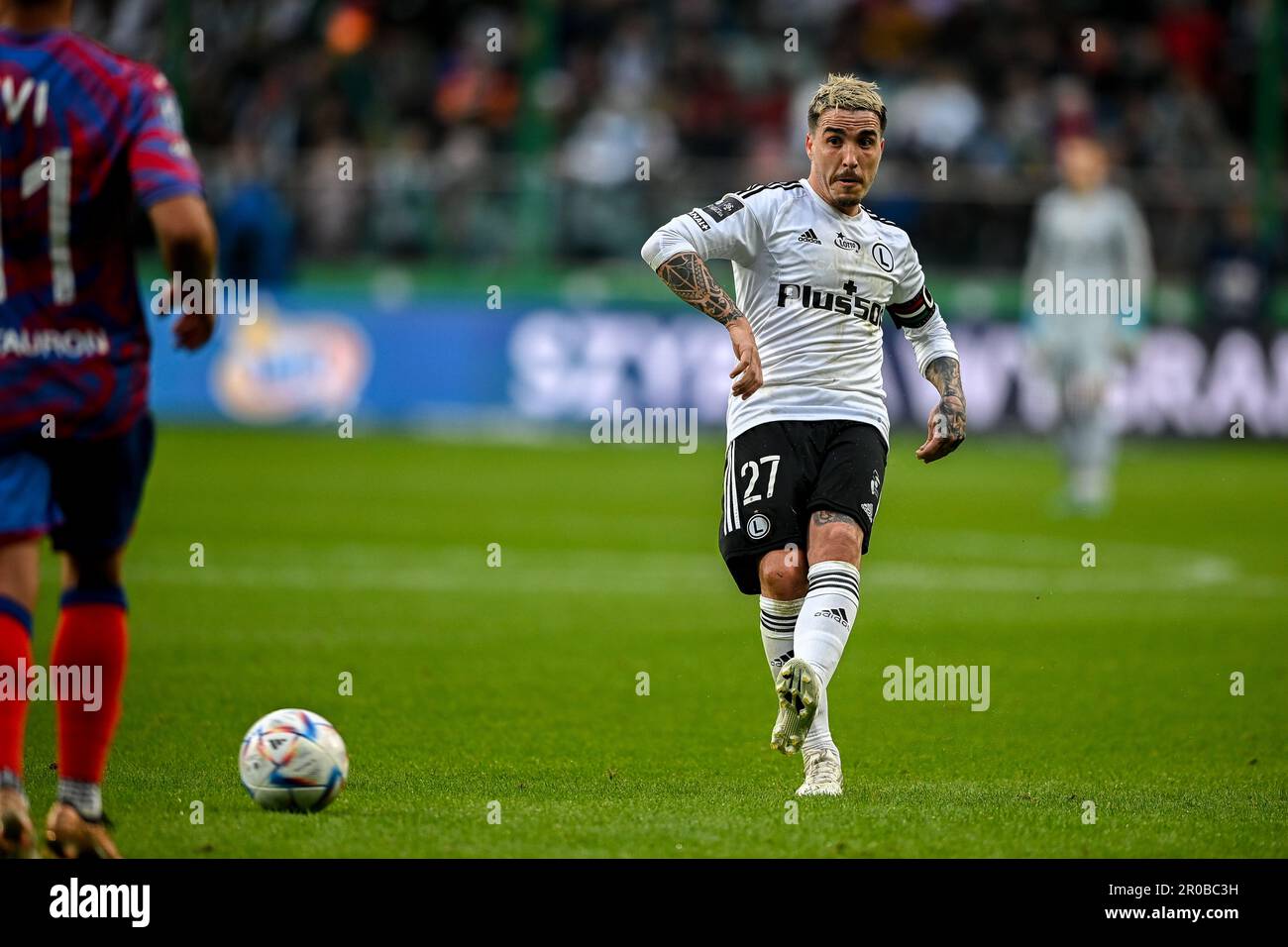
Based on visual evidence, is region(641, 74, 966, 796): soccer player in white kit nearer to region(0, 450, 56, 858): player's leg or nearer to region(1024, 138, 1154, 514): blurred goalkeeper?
region(0, 450, 56, 858): player's leg

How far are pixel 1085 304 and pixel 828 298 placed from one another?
1061cm

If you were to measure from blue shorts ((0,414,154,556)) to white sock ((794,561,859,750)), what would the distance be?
6.91ft

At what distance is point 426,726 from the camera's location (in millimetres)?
7789

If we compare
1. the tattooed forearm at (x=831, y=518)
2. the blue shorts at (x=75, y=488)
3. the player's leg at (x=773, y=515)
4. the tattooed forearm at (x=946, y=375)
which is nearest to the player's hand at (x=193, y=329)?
the blue shorts at (x=75, y=488)

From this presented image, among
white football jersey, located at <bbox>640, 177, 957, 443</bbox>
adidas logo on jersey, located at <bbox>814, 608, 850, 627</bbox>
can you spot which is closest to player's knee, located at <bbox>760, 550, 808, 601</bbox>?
adidas logo on jersey, located at <bbox>814, 608, 850, 627</bbox>

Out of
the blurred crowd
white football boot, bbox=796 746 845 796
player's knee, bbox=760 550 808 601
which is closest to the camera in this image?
white football boot, bbox=796 746 845 796

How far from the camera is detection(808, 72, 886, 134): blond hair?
6660 millimetres

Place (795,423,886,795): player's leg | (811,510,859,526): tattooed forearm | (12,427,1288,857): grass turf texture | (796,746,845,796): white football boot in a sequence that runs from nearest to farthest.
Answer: (12,427,1288,857): grass turf texture, (795,423,886,795): player's leg, (796,746,845,796): white football boot, (811,510,859,526): tattooed forearm

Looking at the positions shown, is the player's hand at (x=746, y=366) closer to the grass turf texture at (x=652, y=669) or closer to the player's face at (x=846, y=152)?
the player's face at (x=846, y=152)

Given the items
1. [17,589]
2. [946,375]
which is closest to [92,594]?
[17,589]

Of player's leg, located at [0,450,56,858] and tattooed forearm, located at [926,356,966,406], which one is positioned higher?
tattooed forearm, located at [926,356,966,406]
